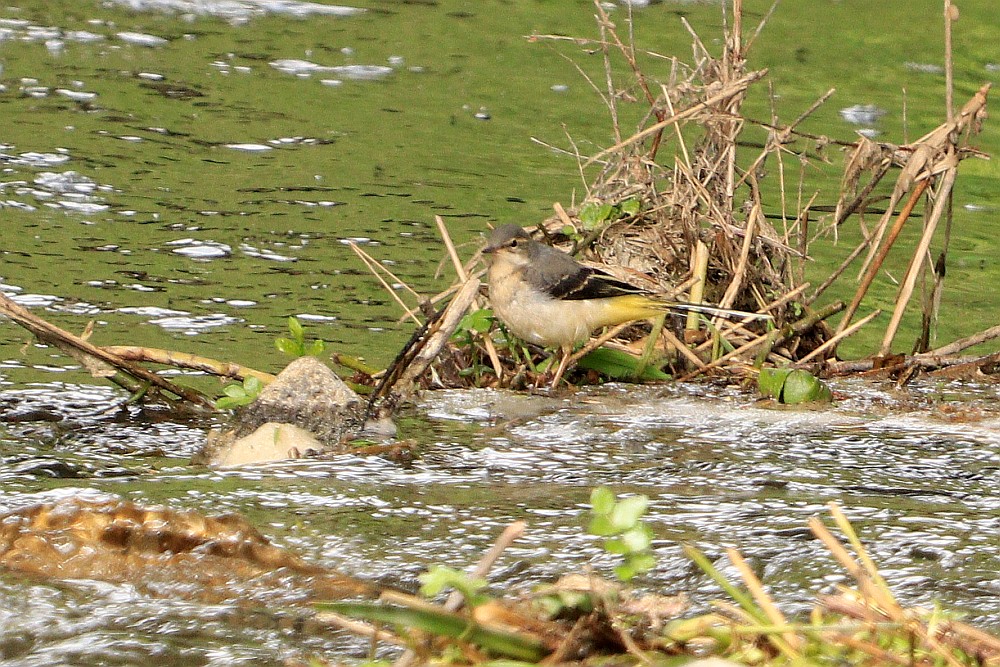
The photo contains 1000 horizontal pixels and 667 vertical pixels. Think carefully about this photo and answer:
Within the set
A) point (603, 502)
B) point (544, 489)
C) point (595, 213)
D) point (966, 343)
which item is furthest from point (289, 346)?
point (603, 502)

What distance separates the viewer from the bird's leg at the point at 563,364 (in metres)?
6.19

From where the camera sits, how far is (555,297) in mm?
6242

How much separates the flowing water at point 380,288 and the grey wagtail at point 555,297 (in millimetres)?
352

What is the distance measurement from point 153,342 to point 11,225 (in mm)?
2308

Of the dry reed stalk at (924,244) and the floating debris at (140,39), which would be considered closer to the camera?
the dry reed stalk at (924,244)

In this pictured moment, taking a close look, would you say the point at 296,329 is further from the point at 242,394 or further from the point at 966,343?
the point at 966,343

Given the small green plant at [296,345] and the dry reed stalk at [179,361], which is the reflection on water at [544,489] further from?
the small green plant at [296,345]

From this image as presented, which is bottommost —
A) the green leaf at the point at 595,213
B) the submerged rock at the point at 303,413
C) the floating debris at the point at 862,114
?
the submerged rock at the point at 303,413

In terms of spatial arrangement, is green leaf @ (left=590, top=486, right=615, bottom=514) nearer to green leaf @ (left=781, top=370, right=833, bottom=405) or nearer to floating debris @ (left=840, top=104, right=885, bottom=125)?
green leaf @ (left=781, top=370, right=833, bottom=405)

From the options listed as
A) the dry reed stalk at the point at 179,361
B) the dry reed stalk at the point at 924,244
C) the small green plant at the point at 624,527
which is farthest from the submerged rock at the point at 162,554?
the dry reed stalk at the point at 924,244

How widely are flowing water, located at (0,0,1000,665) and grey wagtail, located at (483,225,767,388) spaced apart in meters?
0.35

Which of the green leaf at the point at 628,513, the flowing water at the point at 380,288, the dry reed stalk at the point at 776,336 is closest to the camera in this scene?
the green leaf at the point at 628,513

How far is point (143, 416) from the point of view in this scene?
5.52 metres

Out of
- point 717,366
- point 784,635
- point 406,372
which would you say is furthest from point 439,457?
point 784,635
